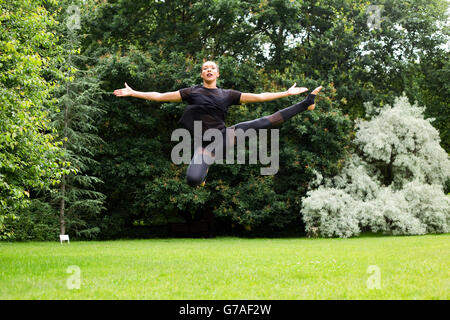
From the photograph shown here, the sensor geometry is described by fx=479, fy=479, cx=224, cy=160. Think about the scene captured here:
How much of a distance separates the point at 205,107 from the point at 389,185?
718 inches

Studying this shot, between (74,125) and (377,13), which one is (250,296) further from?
(377,13)

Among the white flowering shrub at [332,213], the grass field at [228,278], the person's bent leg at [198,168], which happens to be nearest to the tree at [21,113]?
the grass field at [228,278]

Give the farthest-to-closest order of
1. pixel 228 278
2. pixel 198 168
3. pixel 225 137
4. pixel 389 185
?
1. pixel 389 185
2. pixel 228 278
3. pixel 225 137
4. pixel 198 168

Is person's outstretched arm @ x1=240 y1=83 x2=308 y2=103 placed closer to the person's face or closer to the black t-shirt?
the black t-shirt

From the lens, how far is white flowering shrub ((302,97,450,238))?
21.4 meters

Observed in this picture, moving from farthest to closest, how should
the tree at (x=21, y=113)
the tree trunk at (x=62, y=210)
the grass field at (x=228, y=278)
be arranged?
the tree trunk at (x=62, y=210)
the tree at (x=21, y=113)
the grass field at (x=228, y=278)

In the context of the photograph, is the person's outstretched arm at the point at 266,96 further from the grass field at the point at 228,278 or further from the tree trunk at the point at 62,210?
the tree trunk at the point at 62,210

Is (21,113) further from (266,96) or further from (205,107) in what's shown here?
(266,96)

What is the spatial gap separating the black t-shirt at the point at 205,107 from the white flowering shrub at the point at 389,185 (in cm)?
1451

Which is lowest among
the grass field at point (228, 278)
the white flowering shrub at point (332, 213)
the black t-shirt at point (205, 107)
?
the grass field at point (228, 278)

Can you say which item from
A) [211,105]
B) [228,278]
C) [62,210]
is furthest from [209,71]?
[62,210]

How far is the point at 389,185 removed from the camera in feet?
77.5

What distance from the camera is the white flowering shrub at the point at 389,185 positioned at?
21406mm
